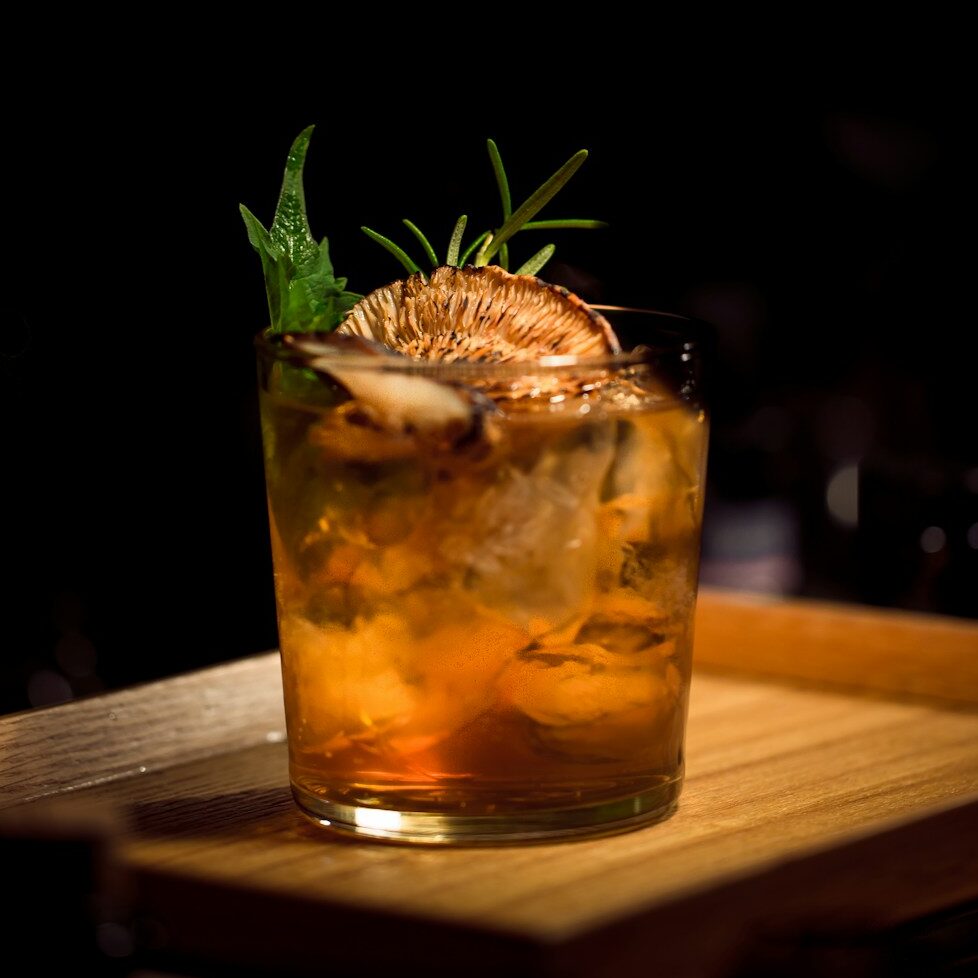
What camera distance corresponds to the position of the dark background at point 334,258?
194cm

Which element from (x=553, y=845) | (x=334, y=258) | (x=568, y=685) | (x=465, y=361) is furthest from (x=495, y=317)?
(x=334, y=258)

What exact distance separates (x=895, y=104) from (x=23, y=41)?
1.56 metres

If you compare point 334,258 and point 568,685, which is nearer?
point 568,685

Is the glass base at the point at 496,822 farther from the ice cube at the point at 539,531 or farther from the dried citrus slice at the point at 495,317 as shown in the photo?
the dried citrus slice at the point at 495,317

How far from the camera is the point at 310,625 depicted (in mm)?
1135

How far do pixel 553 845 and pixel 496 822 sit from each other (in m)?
0.04

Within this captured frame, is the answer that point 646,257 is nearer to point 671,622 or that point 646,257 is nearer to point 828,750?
point 828,750

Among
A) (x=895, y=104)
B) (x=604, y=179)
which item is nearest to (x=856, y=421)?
(x=895, y=104)

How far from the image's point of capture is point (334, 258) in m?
1.97

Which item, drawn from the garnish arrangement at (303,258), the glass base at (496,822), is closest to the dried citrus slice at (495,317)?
the garnish arrangement at (303,258)

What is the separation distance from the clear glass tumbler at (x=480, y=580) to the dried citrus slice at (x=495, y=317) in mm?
67

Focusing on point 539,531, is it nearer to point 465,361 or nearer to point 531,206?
point 465,361

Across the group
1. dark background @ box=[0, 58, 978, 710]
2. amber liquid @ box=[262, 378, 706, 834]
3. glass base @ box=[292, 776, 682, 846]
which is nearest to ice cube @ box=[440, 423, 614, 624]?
amber liquid @ box=[262, 378, 706, 834]

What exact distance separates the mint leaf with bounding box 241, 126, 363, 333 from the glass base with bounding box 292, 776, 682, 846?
0.36 meters
